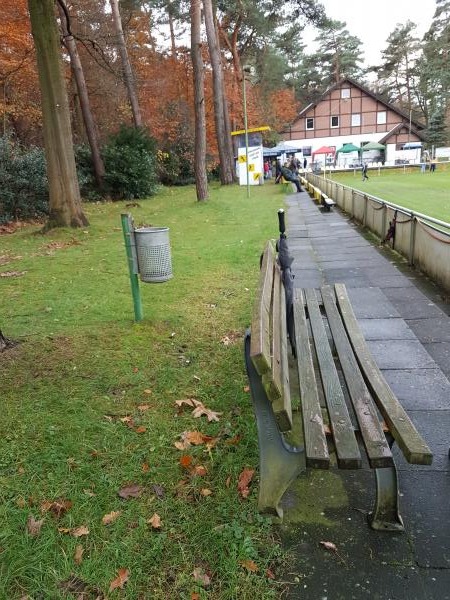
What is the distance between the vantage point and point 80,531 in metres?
2.36

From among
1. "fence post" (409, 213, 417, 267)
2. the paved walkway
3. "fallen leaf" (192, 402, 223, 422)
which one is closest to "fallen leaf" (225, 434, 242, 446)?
"fallen leaf" (192, 402, 223, 422)

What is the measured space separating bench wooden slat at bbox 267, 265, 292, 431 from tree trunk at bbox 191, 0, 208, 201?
15.3 meters

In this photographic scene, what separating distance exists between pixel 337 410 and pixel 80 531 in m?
1.38

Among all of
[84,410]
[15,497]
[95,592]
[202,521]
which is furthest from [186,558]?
[84,410]

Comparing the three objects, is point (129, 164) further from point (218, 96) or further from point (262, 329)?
point (262, 329)

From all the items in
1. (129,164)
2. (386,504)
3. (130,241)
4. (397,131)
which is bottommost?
(386,504)

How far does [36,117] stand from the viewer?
24.2 metres

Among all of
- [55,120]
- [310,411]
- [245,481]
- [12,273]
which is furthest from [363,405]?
[55,120]

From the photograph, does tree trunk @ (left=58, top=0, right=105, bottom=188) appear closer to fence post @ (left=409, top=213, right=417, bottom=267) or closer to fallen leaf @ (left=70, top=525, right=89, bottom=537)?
fence post @ (left=409, top=213, right=417, bottom=267)

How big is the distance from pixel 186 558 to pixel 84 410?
5.03 feet

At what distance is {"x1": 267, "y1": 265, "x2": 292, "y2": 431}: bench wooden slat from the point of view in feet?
6.82

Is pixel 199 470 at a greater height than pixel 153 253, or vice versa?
pixel 153 253

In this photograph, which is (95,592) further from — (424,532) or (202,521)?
(424,532)

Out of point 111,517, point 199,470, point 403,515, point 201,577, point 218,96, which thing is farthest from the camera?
point 218,96
